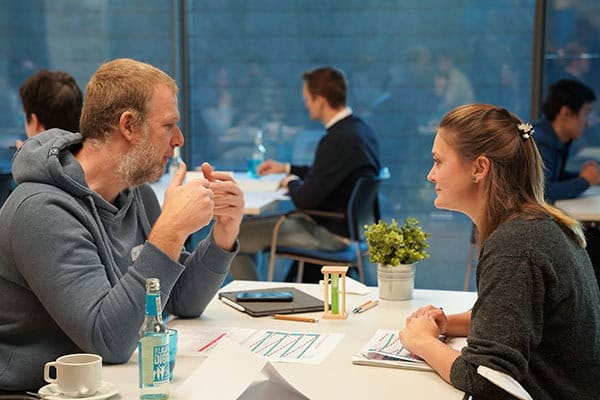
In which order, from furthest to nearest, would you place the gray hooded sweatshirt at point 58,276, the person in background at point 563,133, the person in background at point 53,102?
1. the person in background at point 563,133
2. the person in background at point 53,102
3. the gray hooded sweatshirt at point 58,276

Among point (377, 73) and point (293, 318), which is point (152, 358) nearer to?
point (293, 318)

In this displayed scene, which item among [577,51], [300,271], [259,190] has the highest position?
[577,51]

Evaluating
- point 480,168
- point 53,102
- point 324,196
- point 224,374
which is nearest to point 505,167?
point 480,168

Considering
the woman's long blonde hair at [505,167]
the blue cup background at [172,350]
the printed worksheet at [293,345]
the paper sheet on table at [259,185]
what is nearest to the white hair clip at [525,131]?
the woman's long blonde hair at [505,167]

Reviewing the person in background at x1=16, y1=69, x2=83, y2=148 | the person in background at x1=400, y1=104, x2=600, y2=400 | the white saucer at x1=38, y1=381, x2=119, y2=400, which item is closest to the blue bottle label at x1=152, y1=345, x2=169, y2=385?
the white saucer at x1=38, y1=381, x2=119, y2=400

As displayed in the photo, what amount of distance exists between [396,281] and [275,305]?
1.20 feet

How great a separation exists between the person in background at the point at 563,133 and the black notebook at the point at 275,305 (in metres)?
2.62

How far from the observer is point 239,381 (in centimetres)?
175

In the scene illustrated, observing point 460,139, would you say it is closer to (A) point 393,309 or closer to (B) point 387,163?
(A) point 393,309

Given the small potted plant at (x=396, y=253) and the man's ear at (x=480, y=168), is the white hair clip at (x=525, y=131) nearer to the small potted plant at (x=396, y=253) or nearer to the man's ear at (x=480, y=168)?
the man's ear at (x=480, y=168)

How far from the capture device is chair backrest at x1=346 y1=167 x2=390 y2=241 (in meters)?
4.69

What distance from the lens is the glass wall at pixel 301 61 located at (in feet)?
19.0

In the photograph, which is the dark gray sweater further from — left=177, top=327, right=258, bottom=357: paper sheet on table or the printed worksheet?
left=177, top=327, right=258, bottom=357: paper sheet on table

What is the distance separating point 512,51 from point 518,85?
0.23 metres
